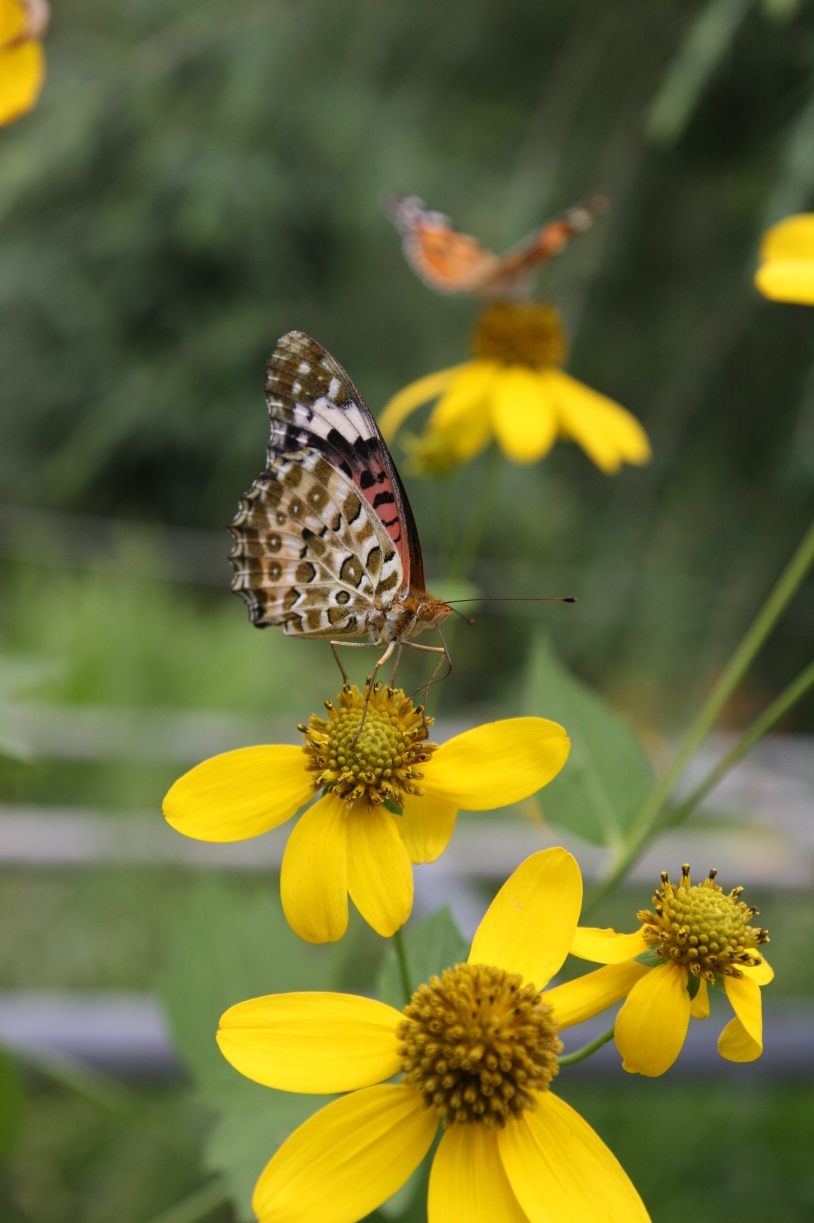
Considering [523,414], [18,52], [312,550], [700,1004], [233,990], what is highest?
[18,52]

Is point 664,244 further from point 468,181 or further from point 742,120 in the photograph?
point 468,181

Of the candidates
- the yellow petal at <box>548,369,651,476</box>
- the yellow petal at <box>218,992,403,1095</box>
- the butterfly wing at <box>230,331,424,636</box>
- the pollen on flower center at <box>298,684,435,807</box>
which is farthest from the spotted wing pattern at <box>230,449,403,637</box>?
the yellow petal at <box>548,369,651,476</box>

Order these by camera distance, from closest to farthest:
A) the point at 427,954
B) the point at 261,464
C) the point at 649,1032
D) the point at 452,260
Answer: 1. the point at 649,1032
2. the point at 427,954
3. the point at 452,260
4. the point at 261,464

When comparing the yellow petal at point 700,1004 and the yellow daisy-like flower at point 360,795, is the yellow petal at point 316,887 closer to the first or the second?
the yellow daisy-like flower at point 360,795

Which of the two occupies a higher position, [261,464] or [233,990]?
[261,464]

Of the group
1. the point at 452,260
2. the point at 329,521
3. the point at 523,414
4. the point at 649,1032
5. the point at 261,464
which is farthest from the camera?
the point at 261,464

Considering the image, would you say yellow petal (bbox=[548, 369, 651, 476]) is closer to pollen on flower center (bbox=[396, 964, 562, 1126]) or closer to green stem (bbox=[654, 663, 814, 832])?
green stem (bbox=[654, 663, 814, 832])

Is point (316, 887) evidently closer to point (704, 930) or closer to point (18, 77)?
point (704, 930)

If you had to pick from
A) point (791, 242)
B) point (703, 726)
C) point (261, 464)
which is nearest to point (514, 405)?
point (791, 242)
